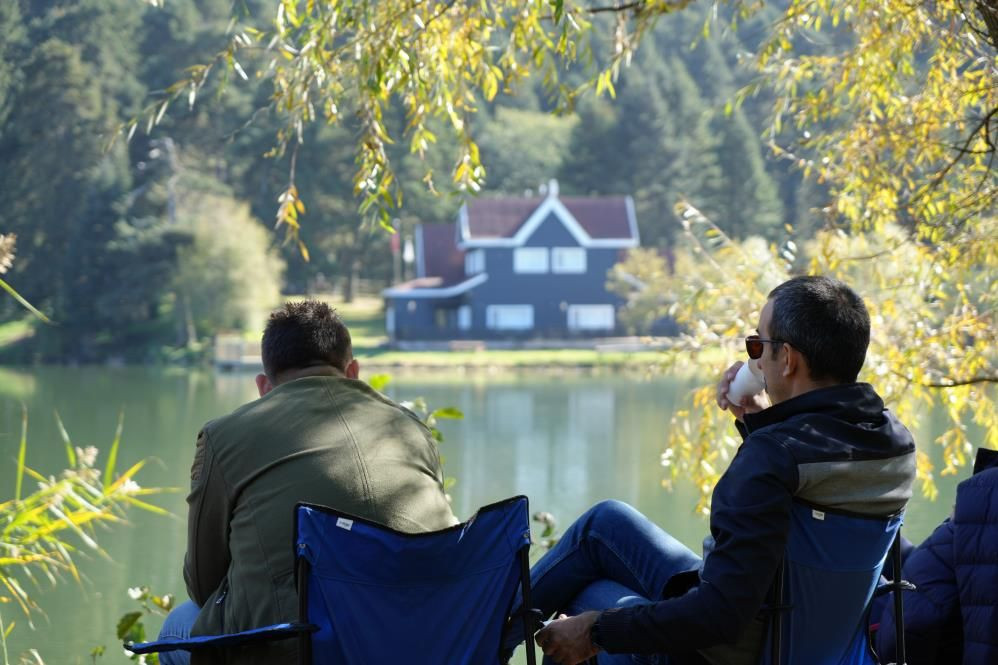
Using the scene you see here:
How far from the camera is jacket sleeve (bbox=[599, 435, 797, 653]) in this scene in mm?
1856

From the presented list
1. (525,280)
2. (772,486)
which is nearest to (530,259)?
(525,280)

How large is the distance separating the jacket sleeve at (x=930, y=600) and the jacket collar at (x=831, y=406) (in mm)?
606

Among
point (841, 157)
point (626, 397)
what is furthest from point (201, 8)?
point (841, 157)

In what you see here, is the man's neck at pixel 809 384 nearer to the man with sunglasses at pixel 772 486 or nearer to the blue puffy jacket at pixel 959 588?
the man with sunglasses at pixel 772 486

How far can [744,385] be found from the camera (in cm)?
A: 223

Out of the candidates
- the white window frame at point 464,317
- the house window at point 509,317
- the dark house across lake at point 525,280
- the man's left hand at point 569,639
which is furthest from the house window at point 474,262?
the man's left hand at point 569,639

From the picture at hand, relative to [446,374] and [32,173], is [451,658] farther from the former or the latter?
[32,173]

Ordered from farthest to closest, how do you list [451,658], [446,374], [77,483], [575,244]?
[575,244]
[446,374]
[77,483]
[451,658]

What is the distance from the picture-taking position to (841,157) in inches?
222

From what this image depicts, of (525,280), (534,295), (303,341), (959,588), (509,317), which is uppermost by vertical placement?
(303,341)

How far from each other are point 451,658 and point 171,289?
37.6 metres

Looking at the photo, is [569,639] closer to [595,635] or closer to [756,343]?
[595,635]

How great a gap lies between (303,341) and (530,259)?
131 ft

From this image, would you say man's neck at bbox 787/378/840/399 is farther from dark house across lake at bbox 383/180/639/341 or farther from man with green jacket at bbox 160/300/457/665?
dark house across lake at bbox 383/180/639/341
